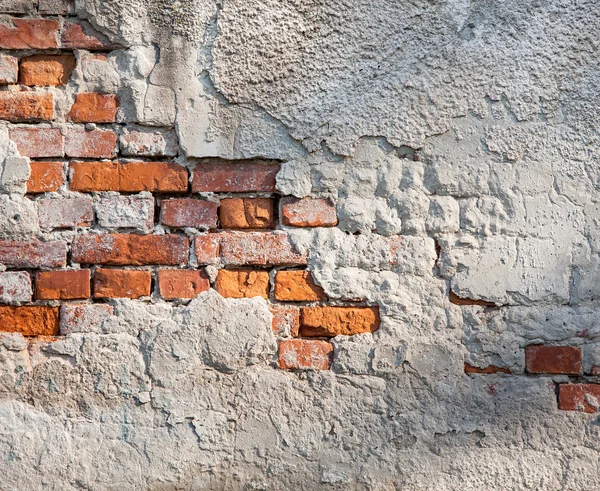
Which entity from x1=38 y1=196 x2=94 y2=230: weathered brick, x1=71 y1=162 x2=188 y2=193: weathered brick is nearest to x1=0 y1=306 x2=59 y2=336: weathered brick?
x1=38 y1=196 x2=94 y2=230: weathered brick

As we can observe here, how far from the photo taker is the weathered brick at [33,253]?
1.57 metres

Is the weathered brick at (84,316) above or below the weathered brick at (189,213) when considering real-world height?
below

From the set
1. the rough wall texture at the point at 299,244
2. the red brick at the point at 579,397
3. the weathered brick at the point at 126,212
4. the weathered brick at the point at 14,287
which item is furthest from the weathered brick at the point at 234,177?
the red brick at the point at 579,397

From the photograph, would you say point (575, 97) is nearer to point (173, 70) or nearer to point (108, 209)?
point (173, 70)

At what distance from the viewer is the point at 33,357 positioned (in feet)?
5.18

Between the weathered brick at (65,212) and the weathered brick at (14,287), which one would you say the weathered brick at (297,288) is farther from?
the weathered brick at (14,287)

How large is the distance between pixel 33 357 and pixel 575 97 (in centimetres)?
155

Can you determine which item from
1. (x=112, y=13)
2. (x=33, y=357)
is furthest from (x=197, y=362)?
(x=112, y=13)

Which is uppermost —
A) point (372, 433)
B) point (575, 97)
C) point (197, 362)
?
point (575, 97)

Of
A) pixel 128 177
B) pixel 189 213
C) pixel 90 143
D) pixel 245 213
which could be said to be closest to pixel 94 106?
pixel 90 143

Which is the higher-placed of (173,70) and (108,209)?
(173,70)

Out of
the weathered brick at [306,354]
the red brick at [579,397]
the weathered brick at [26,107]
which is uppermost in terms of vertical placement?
the weathered brick at [26,107]

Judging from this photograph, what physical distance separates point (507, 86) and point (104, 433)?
4.49ft

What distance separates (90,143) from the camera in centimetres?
158
